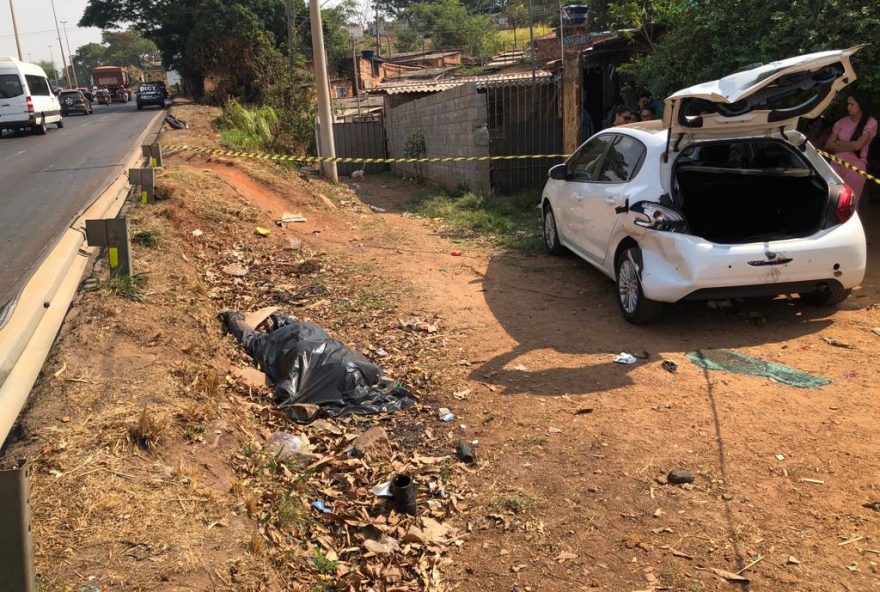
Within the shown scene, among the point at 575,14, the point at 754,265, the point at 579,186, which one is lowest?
the point at 754,265

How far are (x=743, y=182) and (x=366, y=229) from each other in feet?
20.8

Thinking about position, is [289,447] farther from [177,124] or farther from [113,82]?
[113,82]

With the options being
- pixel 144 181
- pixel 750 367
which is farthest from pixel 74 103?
pixel 750 367

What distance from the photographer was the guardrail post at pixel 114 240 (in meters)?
5.53

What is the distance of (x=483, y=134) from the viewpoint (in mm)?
13562

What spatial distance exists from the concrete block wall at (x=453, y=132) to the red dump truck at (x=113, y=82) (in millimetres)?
41875

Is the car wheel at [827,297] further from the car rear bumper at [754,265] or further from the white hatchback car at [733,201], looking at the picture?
the car rear bumper at [754,265]

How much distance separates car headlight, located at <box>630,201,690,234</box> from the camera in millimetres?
5641

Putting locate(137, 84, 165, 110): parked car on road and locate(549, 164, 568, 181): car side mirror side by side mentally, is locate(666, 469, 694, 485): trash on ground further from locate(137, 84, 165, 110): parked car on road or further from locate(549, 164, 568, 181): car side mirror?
locate(137, 84, 165, 110): parked car on road

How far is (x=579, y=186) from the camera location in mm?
7438

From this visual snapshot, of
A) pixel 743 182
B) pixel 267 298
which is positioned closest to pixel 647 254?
pixel 743 182

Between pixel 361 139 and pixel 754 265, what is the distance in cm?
1952

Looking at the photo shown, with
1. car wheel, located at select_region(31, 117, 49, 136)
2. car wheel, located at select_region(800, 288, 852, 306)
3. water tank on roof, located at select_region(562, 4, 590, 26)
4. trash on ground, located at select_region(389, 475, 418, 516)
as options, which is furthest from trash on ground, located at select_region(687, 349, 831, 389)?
car wheel, located at select_region(31, 117, 49, 136)

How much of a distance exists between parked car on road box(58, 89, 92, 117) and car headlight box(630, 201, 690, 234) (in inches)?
1553
